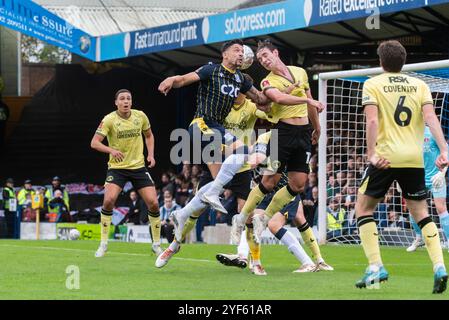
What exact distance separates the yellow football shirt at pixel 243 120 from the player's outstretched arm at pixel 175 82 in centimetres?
110

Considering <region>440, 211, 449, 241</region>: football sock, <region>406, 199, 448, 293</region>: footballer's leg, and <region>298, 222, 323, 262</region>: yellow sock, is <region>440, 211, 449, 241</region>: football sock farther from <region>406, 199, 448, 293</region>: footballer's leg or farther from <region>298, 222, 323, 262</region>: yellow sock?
<region>406, 199, 448, 293</region>: footballer's leg

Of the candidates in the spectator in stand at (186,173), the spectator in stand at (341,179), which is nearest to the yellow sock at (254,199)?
the spectator in stand at (341,179)

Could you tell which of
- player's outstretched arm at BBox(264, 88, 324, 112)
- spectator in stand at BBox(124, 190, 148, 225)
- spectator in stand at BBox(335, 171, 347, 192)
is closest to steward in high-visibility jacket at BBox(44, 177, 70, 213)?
spectator in stand at BBox(124, 190, 148, 225)

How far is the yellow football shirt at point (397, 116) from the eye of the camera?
27.8ft

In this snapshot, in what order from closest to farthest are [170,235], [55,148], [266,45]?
[266,45]
[170,235]
[55,148]

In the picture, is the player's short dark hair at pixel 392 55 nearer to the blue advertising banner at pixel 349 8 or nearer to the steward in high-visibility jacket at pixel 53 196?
the blue advertising banner at pixel 349 8

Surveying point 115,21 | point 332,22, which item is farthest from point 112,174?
point 115,21

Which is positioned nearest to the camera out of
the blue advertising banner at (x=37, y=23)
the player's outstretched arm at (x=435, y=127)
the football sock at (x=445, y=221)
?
the player's outstretched arm at (x=435, y=127)

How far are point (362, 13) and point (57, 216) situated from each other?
12.8 meters

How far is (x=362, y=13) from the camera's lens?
64.5ft

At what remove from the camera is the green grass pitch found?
8.71 metres

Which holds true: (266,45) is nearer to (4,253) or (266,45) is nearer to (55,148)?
(4,253)

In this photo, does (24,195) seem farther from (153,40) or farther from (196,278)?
(196,278)

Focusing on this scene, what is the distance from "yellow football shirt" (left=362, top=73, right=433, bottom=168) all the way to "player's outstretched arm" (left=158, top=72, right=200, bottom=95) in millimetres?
2500
